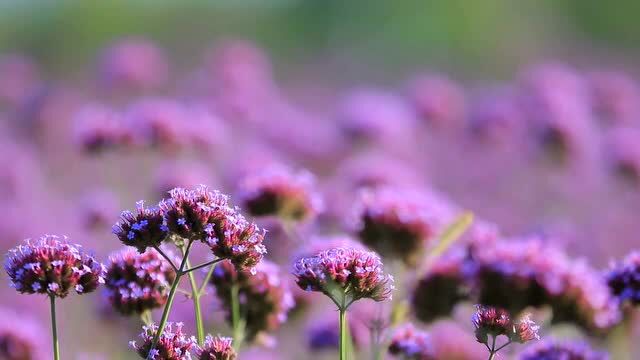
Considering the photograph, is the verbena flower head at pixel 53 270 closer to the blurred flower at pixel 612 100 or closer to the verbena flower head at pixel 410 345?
the verbena flower head at pixel 410 345

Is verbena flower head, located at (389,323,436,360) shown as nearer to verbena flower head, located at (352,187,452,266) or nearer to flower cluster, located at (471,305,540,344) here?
flower cluster, located at (471,305,540,344)

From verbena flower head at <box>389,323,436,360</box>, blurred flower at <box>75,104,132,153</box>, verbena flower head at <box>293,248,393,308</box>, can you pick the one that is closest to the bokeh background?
blurred flower at <box>75,104,132,153</box>

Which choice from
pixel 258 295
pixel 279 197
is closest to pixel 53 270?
pixel 258 295

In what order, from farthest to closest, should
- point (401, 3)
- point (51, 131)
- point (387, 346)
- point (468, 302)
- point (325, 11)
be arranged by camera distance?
1. point (401, 3)
2. point (325, 11)
3. point (51, 131)
4. point (468, 302)
5. point (387, 346)

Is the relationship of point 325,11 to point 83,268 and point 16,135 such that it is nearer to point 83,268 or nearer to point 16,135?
point 16,135

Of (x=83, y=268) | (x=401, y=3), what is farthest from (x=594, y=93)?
(x=401, y=3)
